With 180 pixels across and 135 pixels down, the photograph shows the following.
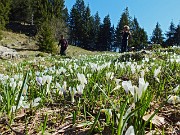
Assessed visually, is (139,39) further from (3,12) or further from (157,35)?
(3,12)

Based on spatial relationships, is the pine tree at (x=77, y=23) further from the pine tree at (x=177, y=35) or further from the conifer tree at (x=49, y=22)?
the pine tree at (x=177, y=35)

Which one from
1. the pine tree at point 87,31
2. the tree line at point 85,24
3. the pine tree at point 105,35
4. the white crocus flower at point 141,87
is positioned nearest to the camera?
the white crocus flower at point 141,87

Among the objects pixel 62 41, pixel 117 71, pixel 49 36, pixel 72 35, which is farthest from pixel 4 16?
pixel 117 71

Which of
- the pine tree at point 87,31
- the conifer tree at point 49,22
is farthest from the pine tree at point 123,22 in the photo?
the conifer tree at point 49,22

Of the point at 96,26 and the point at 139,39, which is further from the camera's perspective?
the point at 96,26

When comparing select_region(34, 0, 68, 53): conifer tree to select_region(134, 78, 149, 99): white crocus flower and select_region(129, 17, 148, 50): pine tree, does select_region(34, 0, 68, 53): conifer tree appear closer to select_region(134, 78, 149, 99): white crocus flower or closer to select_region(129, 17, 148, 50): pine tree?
select_region(129, 17, 148, 50): pine tree

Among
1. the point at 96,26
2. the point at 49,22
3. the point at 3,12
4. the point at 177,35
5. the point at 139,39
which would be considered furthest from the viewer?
the point at 96,26

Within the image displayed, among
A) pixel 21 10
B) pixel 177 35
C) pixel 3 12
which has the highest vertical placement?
pixel 21 10

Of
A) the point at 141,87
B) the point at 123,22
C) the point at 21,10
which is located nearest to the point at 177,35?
the point at 123,22

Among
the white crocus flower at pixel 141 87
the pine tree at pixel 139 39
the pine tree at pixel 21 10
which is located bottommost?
the white crocus flower at pixel 141 87

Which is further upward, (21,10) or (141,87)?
(21,10)

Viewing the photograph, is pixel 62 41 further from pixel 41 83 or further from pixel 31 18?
pixel 31 18

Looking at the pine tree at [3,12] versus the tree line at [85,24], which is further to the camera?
the tree line at [85,24]

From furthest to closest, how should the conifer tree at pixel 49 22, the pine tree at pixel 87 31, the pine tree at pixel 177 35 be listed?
the pine tree at pixel 87 31, the pine tree at pixel 177 35, the conifer tree at pixel 49 22
